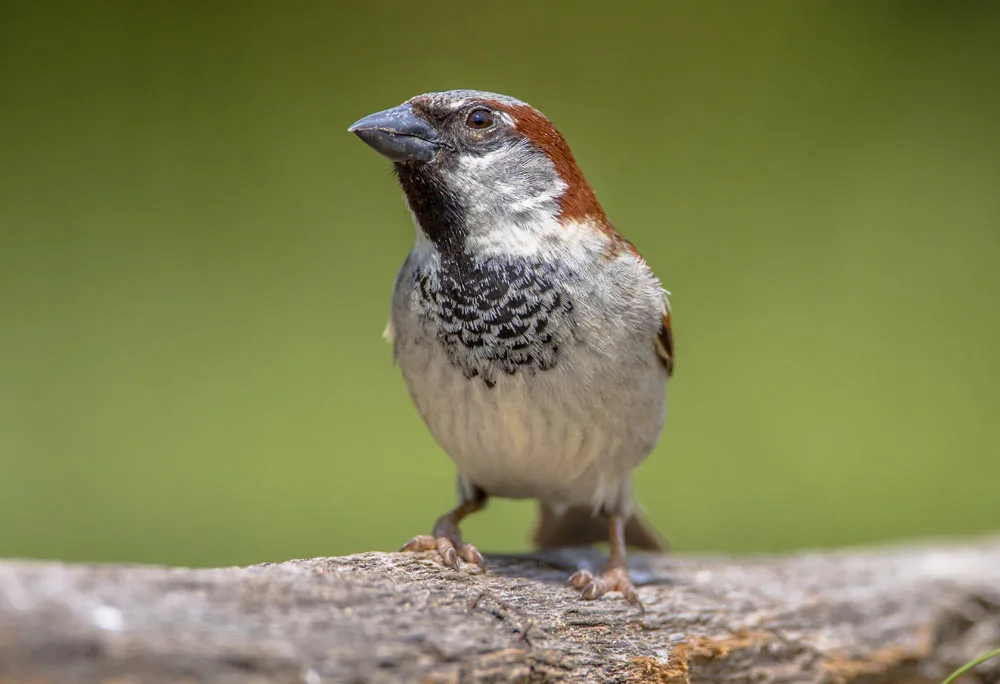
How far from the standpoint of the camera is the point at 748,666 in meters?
2.09

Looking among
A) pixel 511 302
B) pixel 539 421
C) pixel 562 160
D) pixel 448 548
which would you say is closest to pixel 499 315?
pixel 511 302

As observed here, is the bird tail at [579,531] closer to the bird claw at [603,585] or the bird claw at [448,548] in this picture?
the bird claw at [603,585]

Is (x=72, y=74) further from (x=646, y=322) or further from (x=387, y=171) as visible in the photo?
(x=646, y=322)

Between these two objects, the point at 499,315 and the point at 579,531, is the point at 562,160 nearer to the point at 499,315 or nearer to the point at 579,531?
the point at 499,315

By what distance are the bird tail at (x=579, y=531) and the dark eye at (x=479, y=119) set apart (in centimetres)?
104

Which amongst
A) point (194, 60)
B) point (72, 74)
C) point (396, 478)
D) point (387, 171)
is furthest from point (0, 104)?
point (387, 171)

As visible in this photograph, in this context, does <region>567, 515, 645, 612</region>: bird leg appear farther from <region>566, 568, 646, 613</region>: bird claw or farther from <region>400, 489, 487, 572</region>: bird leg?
<region>400, 489, 487, 572</region>: bird leg

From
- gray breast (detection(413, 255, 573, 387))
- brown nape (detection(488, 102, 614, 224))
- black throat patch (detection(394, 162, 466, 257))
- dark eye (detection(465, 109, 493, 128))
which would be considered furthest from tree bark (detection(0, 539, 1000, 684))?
dark eye (detection(465, 109, 493, 128))

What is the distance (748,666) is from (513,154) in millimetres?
1156

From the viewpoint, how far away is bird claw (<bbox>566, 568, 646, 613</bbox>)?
6.66 ft

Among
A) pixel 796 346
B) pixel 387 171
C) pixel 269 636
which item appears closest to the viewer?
pixel 269 636

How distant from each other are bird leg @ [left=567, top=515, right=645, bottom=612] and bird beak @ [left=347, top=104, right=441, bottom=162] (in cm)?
91

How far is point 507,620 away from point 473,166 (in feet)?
2.83

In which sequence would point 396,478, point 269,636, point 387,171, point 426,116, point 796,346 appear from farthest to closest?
point 796,346
point 396,478
point 387,171
point 426,116
point 269,636
